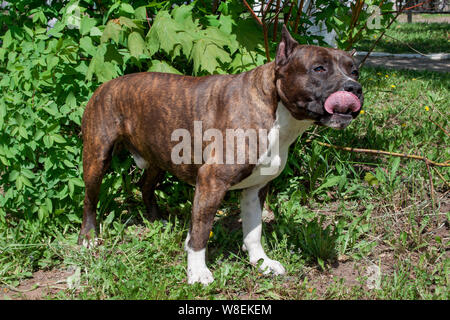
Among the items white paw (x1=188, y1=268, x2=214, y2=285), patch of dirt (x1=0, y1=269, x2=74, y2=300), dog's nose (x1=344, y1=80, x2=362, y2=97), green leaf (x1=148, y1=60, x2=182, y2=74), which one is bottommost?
patch of dirt (x1=0, y1=269, x2=74, y2=300)

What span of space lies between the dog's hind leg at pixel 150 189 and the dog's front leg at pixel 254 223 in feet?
2.91

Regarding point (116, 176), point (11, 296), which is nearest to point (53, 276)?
point (11, 296)

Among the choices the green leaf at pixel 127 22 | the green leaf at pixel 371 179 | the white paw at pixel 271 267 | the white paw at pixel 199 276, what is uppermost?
the green leaf at pixel 127 22

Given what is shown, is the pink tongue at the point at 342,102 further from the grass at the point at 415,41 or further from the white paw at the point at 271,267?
the grass at the point at 415,41

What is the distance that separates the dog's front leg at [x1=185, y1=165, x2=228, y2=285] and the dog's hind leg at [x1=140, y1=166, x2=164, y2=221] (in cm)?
95

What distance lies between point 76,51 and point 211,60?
1.01 meters

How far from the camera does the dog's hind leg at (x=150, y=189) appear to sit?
3.95 m

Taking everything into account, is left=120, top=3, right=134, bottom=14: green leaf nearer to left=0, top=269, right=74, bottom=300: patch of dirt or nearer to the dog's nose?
the dog's nose

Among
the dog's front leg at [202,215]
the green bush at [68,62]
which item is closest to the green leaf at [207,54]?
the green bush at [68,62]

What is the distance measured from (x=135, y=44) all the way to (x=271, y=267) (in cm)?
183

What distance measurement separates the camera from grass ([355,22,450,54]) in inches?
452

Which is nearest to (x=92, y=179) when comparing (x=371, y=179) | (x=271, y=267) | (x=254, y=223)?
(x=254, y=223)

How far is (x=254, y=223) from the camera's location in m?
3.38
